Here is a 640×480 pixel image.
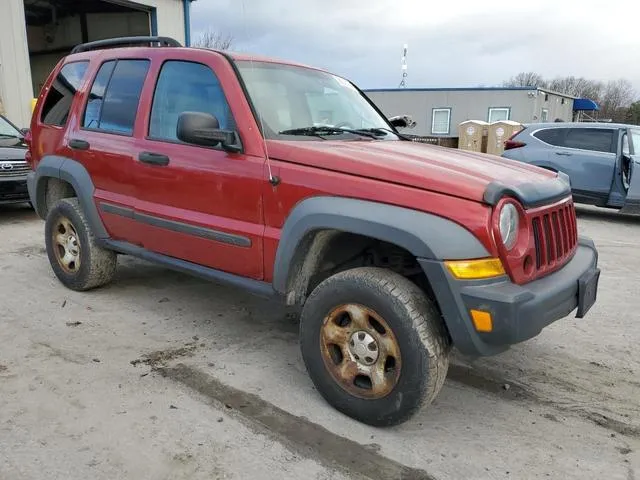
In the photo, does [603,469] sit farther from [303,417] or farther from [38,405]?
[38,405]

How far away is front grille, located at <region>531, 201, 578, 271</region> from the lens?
2668 mm

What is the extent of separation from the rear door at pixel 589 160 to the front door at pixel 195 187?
24.8 ft

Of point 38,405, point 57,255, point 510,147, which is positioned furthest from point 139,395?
point 510,147

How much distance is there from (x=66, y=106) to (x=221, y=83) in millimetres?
2036

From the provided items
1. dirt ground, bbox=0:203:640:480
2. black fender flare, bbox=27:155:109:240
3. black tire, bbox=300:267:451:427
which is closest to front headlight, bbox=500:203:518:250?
black tire, bbox=300:267:451:427

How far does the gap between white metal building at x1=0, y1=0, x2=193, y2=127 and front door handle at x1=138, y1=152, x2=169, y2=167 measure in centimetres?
1044

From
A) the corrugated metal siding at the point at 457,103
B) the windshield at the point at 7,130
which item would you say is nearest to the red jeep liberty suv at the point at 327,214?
the windshield at the point at 7,130

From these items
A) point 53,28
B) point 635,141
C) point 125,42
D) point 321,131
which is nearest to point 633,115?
point 635,141

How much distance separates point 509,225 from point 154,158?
2.36 meters

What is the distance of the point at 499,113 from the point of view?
2705cm

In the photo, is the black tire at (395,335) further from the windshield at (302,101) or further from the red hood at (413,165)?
the windshield at (302,101)

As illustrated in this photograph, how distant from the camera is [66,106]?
463 centimetres

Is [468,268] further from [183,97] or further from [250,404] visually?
[183,97]

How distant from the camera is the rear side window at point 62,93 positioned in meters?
4.59
